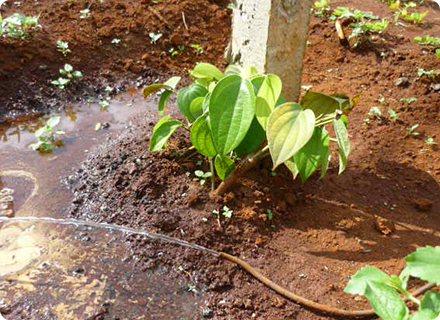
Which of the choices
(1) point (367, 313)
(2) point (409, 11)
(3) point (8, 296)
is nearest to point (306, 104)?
Result: (1) point (367, 313)

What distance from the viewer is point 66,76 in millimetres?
2625

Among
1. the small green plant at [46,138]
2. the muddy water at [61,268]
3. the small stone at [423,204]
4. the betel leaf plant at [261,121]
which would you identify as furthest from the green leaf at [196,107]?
the small stone at [423,204]

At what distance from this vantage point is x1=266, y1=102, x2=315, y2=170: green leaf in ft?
4.47

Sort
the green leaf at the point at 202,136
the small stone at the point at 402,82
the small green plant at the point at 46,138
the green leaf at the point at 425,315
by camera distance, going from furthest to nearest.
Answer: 1. the small stone at the point at 402,82
2. the small green plant at the point at 46,138
3. the green leaf at the point at 202,136
4. the green leaf at the point at 425,315

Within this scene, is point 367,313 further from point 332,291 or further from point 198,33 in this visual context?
point 198,33

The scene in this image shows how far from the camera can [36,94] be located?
8.19 feet

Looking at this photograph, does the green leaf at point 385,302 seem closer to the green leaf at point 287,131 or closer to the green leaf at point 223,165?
the green leaf at point 287,131

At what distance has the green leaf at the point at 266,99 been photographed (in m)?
1.51

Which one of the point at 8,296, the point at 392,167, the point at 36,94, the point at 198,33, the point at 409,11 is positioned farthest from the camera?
the point at 409,11

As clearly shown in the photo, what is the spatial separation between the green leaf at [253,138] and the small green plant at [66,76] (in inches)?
52.1

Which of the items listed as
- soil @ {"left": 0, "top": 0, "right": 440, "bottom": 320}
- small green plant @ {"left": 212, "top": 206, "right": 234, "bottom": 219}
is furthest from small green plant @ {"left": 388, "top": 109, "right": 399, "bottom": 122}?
small green plant @ {"left": 212, "top": 206, "right": 234, "bottom": 219}

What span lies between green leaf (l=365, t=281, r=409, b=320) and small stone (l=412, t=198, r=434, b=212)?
0.97 meters

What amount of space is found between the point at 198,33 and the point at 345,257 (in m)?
1.89

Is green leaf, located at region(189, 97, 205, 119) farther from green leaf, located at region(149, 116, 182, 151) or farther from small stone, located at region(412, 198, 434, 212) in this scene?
small stone, located at region(412, 198, 434, 212)
